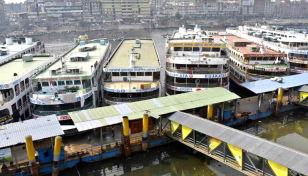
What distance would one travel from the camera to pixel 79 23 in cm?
17000

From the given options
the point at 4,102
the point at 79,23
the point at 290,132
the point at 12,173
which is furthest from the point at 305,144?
the point at 79,23

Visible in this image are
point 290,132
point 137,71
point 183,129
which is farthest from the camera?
point 137,71

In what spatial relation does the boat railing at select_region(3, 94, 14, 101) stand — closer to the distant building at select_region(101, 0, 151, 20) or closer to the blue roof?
the blue roof

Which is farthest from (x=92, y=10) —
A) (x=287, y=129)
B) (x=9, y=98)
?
(x=287, y=129)

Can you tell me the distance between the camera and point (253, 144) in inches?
710

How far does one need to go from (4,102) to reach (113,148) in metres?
11.8

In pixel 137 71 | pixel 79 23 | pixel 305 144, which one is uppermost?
pixel 79 23

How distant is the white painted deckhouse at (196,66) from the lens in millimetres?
31378

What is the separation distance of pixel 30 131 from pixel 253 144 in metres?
15.9

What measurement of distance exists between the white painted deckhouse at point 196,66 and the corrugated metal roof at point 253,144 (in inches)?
357

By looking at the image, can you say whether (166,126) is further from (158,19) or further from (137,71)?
(158,19)

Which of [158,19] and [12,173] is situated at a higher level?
[158,19]

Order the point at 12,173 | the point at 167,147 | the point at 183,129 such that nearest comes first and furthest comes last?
the point at 12,173
the point at 183,129
the point at 167,147

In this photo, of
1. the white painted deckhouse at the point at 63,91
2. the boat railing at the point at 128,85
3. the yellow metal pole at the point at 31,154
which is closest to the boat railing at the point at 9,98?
the white painted deckhouse at the point at 63,91
